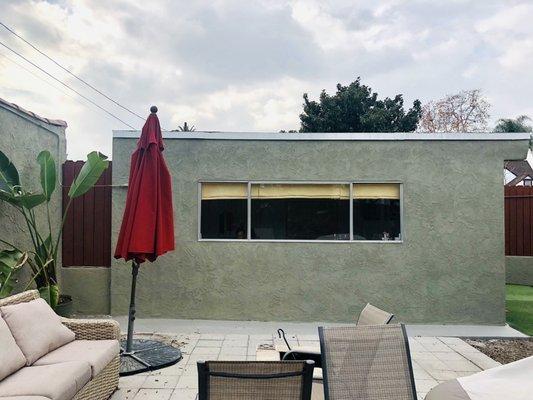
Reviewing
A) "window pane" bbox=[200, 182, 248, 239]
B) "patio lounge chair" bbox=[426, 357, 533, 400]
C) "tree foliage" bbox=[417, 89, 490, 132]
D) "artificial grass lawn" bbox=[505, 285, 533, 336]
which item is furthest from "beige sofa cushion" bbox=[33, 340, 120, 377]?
"tree foliage" bbox=[417, 89, 490, 132]

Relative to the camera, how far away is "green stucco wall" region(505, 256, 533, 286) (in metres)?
12.2

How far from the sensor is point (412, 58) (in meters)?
16.1

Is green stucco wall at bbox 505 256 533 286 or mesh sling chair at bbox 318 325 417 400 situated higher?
mesh sling chair at bbox 318 325 417 400

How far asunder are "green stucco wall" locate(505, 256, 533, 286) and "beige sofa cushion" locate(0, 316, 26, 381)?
12453 millimetres

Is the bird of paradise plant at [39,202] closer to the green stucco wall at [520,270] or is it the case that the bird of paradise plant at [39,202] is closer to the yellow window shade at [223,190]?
the yellow window shade at [223,190]

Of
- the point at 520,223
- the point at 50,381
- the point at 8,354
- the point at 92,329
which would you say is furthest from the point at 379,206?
the point at 520,223

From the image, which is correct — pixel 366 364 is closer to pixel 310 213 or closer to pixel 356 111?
pixel 310 213

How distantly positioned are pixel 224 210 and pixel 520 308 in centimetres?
680

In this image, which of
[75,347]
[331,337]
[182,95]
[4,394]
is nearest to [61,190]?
[75,347]

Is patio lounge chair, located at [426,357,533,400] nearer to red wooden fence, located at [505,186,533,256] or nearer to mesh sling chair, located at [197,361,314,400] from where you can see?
mesh sling chair, located at [197,361,314,400]

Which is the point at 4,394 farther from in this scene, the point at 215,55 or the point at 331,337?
the point at 215,55

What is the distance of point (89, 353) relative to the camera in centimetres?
413

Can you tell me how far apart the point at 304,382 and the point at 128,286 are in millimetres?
6022

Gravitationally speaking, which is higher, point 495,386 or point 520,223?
point 520,223
